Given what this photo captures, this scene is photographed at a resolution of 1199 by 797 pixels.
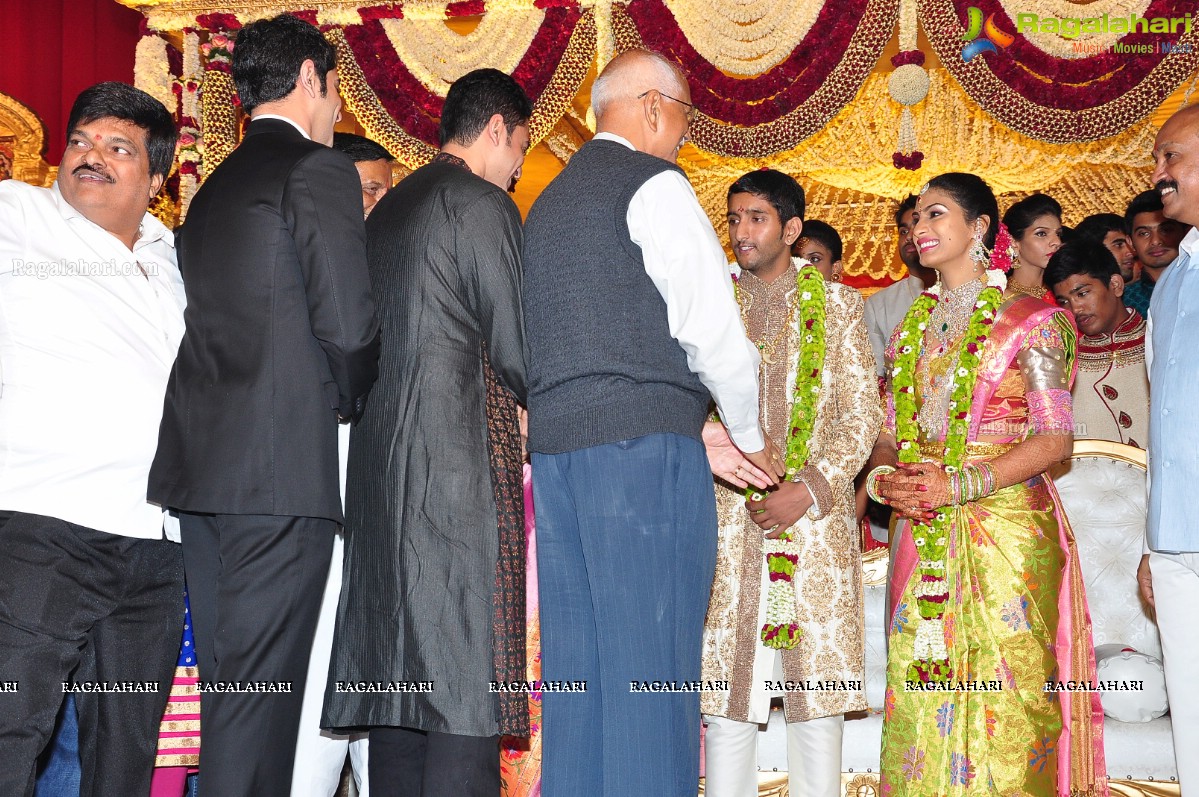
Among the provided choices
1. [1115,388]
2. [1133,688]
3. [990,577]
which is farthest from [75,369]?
[1115,388]

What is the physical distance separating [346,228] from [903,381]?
182 centimetres

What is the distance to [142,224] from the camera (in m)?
2.74

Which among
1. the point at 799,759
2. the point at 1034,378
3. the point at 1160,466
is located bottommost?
the point at 799,759

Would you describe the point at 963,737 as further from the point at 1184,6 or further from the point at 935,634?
the point at 1184,6

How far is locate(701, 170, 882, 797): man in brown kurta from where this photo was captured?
10.4 ft

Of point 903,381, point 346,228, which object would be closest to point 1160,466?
point 903,381

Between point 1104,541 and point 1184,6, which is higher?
point 1184,6

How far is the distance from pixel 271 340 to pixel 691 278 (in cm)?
94

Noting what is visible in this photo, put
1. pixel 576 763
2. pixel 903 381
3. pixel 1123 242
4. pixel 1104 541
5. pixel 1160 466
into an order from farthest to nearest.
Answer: pixel 1123 242 < pixel 1104 541 < pixel 903 381 < pixel 1160 466 < pixel 576 763

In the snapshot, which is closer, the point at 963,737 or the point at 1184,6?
the point at 963,737

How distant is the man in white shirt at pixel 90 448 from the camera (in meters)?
2.36

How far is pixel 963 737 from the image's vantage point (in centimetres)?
307

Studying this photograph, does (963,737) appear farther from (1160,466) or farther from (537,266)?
(537,266)

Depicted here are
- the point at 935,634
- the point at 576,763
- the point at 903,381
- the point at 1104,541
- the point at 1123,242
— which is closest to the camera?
the point at 576,763
